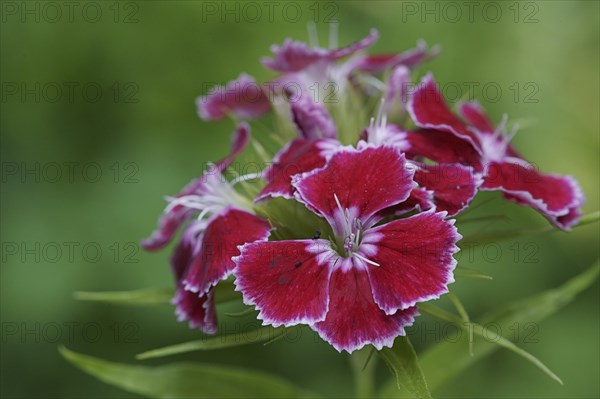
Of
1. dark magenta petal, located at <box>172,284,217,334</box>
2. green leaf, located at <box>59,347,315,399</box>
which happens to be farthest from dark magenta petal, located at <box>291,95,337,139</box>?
green leaf, located at <box>59,347,315,399</box>

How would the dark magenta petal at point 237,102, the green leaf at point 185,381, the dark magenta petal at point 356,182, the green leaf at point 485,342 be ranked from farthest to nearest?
the dark magenta petal at point 237,102, the green leaf at point 485,342, the green leaf at point 185,381, the dark magenta petal at point 356,182

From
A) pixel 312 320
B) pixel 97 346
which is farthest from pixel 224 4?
pixel 312 320

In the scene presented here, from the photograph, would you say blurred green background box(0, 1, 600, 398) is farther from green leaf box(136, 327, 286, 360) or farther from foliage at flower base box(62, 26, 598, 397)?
green leaf box(136, 327, 286, 360)

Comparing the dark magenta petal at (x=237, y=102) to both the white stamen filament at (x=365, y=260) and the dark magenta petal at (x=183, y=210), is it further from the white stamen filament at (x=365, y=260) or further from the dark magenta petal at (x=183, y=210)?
the white stamen filament at (x=365, y=260)

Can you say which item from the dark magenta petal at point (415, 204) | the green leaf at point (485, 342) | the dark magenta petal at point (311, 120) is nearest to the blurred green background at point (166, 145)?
the green leaf at point (485, 342)

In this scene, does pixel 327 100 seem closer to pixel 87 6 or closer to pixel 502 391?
pixel 502 391

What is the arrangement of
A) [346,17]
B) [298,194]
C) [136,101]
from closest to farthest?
[298,194] < [136,101] < [346,17]
